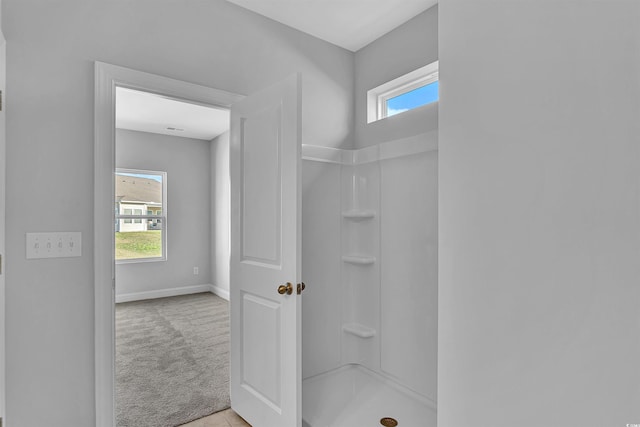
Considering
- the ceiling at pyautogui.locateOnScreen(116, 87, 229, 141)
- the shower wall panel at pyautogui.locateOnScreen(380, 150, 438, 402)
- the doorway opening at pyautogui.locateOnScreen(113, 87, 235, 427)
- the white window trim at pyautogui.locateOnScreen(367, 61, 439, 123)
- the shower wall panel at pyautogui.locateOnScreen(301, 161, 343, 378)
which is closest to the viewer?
the shower wall panel at pyautogui.locateOnScreen(380, 150, 438, 402)

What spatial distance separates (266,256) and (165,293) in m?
4.40

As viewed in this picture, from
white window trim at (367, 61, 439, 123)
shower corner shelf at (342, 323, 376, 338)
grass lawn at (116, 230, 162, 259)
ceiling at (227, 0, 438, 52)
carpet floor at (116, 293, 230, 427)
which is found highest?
ceiling at (227, 0, 438, 52)

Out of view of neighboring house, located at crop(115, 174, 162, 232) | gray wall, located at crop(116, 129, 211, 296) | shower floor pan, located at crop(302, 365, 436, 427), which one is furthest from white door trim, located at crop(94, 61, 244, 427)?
view of neighboring house, located at crop(115, 174, 162, 232)

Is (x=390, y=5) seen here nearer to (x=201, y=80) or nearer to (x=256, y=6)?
(x=256, y=6)

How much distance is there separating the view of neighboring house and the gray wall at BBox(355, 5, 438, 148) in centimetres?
414

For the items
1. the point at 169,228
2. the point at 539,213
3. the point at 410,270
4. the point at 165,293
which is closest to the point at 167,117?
the point at 169,228

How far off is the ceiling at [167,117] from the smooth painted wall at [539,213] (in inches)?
134

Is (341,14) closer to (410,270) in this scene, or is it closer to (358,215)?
(358,215)

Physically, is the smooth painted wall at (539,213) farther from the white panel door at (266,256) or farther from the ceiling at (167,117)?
the ceiling at (167,117)

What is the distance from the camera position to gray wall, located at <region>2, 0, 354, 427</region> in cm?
159

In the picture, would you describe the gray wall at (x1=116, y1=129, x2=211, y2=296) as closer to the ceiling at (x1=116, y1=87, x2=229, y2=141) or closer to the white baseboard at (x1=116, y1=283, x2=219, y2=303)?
the white baseboard at (x1=116, y1=283, x2=219, y2=303)

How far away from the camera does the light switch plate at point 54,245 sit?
162 centimetres

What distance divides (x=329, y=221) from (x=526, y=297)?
6.35 ft

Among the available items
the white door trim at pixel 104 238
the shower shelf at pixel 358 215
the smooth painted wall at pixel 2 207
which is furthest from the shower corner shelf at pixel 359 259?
the smooth painted wall at pixel 2 207
